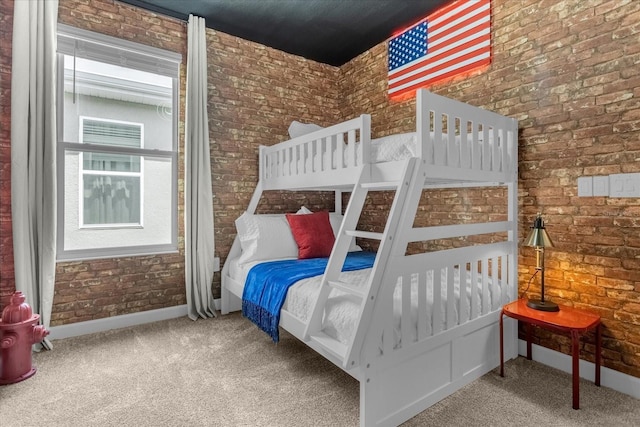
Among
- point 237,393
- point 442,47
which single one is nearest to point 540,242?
point 442,47

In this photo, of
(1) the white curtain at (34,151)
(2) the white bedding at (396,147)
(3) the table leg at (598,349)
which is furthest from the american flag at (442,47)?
(1) the white curtain at (34,151)

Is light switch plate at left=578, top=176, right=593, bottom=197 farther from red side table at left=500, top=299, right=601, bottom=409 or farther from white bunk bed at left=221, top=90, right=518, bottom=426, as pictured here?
red side table at left=500, top=299, right=601, bottom=409

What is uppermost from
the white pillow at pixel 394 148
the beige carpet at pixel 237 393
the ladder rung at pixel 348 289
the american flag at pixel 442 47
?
the american flag at pixel 442 47

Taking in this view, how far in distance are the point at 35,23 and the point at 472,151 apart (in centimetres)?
318

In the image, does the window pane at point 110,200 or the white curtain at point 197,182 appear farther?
the white curtain at point 197,182

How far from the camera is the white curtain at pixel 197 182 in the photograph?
10.1 feet

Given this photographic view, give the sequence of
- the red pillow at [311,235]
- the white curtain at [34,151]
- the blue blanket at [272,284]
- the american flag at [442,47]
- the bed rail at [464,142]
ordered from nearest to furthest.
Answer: the bed rail at [464,142]
the blue blanket at [272,284]
the white curtain at [34,151]
the american flag at [442,47]
the red pillow at [311,235]

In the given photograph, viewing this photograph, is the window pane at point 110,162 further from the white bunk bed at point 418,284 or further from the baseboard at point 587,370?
the baseboard at point 587,370

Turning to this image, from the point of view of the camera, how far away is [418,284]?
1.80 metres

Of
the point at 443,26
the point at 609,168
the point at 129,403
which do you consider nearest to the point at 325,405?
the point at 129,403

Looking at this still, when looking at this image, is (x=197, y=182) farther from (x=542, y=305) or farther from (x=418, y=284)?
(x=542, y=305)

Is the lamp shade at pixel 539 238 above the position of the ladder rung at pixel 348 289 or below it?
above

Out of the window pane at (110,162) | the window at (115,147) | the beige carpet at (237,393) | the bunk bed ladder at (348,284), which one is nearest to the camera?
the bunk bed ladder at (348,284)

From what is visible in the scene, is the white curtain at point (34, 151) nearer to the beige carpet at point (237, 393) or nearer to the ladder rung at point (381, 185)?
the beige carpet at point (237, 393)
